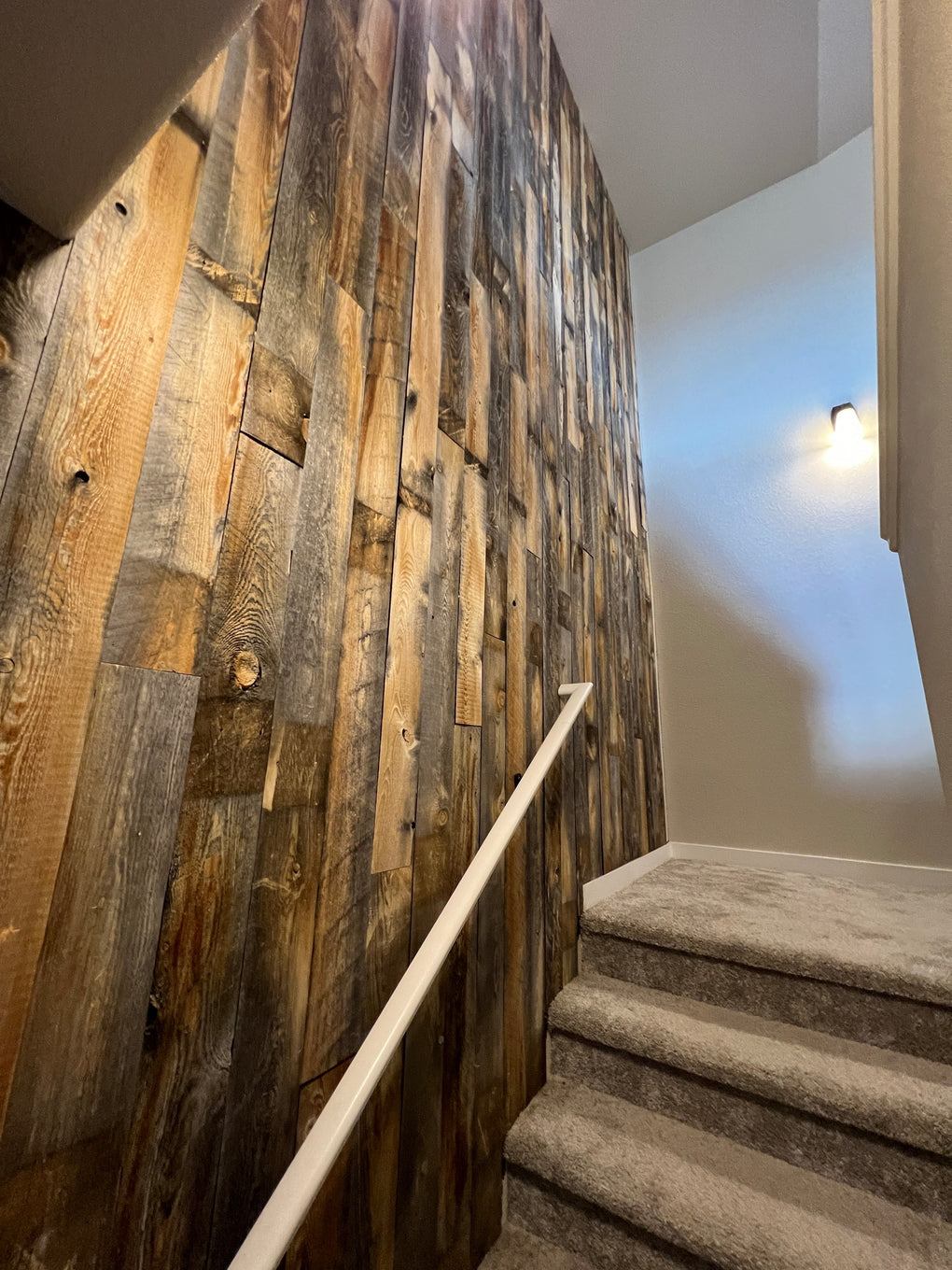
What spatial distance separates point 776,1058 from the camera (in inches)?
50.1

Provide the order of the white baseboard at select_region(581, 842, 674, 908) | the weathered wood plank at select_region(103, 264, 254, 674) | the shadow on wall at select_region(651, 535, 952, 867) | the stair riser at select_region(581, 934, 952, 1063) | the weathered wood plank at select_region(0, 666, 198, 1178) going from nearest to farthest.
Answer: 1. the weathered wood plank at select_region(0, 666, 198, 1178)
2. the weathered wood plank at select_region(103, 264, 254, 674)
3. the stair riser at select_region(581, 934, 952, 1063)
4. the white baseboard at select_region(581, 842, 674, 908)
5. the shadow on wall at select_region(651, 535, 952, 867)

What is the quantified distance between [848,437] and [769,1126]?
287 centimetres

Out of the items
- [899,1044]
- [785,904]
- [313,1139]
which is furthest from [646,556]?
[313,1139]

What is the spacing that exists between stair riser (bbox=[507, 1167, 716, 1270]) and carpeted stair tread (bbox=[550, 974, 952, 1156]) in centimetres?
31

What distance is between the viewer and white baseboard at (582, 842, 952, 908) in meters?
2.20

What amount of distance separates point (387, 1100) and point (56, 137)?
135 centimetres

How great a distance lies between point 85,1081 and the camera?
1.97ft

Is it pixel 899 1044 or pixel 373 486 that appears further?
pixel 899 1044

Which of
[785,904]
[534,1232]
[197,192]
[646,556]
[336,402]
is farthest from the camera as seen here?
[646,556]

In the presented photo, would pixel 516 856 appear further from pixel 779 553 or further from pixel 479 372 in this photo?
pixel 779 553

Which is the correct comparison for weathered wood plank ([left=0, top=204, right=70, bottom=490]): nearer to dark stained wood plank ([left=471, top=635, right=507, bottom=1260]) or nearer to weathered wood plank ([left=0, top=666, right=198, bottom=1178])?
weathered wood plank ([left=0, top=666, right=198, bottom=1178])

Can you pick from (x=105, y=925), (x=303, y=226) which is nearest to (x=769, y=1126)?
(x=105, y=925)

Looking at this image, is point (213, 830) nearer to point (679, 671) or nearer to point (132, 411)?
point (132, 411)

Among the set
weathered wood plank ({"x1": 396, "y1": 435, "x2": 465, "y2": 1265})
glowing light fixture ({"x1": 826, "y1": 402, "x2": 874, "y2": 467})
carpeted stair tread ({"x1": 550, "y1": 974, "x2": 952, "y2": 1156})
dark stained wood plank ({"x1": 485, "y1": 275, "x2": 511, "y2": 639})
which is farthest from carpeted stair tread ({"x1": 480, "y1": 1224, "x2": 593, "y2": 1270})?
glowing light fixture ({"x1": 826, "y1": 402, "x2": 874, "y2": 467})
